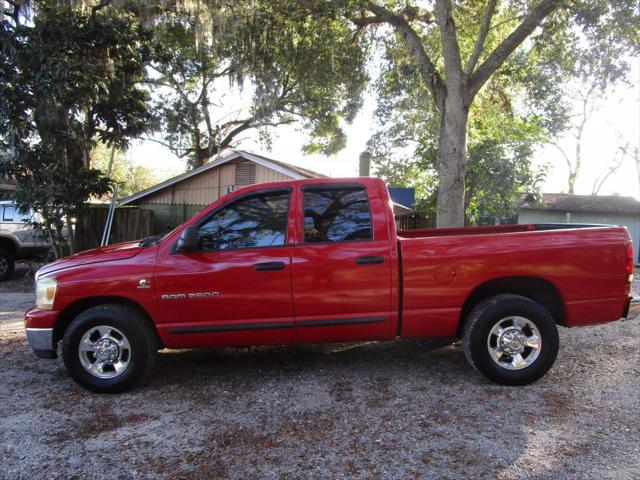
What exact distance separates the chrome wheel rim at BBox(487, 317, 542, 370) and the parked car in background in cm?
1020

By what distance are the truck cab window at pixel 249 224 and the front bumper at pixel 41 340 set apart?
156 cm

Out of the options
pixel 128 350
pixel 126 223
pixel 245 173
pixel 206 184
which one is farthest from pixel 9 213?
pixel 128 350

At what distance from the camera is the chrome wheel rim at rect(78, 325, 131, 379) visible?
14.0 ft

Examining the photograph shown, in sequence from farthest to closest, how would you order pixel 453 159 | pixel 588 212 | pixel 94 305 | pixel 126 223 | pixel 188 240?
pixel 588 212 → pixel 126 223 → pixel 453 159 → pixel 94 305 → pixel 188 240

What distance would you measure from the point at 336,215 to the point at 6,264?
32.6 ft

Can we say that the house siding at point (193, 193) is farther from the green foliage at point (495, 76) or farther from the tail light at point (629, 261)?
the tail light at point (629, 261)

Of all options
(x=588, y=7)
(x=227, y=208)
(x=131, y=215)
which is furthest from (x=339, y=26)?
(x=227, y=208)

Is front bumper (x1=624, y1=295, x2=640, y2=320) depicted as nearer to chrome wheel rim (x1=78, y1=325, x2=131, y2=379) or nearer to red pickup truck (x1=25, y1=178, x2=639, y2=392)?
red pickup truck (x1=25, y1=178, x2=639, y2=392)

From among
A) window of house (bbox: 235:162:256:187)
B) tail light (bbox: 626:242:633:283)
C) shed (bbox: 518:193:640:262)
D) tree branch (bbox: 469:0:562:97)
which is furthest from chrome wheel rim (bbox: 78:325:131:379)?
shed (bbox: 518:193:640:262)

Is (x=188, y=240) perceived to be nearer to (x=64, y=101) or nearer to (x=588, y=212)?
(x=64, y=101)

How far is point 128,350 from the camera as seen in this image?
4.26 m

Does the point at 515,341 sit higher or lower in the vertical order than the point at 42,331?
lower

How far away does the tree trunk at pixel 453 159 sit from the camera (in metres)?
8.87

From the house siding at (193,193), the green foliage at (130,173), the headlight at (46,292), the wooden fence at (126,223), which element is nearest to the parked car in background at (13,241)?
the wooden fence at (126,223)
